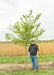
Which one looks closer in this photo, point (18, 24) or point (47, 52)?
point (18, 24)

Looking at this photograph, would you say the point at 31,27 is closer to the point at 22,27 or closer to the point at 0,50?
the point at 22,27

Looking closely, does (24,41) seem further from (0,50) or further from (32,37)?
(0,50)

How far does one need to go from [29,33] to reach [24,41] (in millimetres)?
662

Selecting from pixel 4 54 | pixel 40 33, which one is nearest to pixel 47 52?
pixel 4 54

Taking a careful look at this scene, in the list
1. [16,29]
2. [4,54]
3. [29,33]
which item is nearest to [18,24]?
[16,29]

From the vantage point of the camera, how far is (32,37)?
10.5 m

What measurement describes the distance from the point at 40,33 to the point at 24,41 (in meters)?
1.25

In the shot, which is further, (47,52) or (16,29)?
(47,52)

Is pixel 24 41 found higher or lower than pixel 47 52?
higher

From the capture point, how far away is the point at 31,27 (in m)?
10.4

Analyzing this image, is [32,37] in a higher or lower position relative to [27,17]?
lower

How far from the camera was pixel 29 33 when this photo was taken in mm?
10320

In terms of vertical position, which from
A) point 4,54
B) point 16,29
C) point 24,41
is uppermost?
point 16,29

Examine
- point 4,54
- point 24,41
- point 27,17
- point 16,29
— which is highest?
point 27,17
